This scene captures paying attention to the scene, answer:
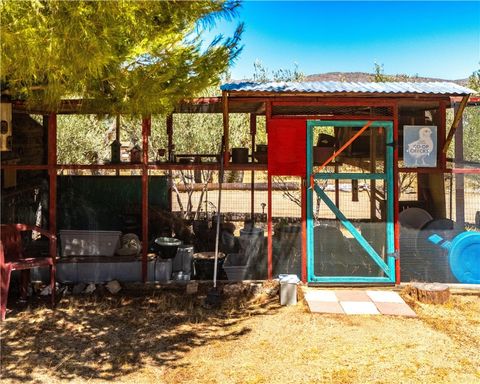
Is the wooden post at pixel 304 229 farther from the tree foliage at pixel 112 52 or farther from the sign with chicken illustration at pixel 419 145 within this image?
the tree foliage at pixel 112 52

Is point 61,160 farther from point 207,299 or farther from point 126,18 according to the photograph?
point 126,18

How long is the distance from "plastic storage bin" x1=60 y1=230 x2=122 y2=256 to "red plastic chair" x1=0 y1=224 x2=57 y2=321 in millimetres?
992

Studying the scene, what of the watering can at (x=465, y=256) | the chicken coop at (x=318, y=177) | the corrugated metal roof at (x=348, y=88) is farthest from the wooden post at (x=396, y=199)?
the watering can at (x=465, y=256)

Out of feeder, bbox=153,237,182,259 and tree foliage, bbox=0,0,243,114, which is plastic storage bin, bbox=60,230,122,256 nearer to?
feeder, bbox=153,237,182,259

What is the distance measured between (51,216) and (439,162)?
6.34 metres

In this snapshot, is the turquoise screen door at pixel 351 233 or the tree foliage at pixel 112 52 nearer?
the tree foliage at pixel 112 52

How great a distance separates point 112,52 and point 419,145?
5.16 metres

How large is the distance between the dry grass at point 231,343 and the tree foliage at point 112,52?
2974mm

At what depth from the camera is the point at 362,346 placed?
6102 millimetres

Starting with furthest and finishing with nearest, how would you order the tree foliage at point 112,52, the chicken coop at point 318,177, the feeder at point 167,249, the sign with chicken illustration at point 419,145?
the feeder at point 167,249, the sign with chicken illustration at point 419,145, the chicken coop at point 318,177, the tree foliage at point 112,52

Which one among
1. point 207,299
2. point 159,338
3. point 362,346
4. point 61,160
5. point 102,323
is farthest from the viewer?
point 61,160

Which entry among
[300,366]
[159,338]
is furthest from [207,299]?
[300,366]

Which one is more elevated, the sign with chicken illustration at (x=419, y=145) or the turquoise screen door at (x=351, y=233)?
the sign with chicken illustration at (x=419, y=145)

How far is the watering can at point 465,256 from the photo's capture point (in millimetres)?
8266
